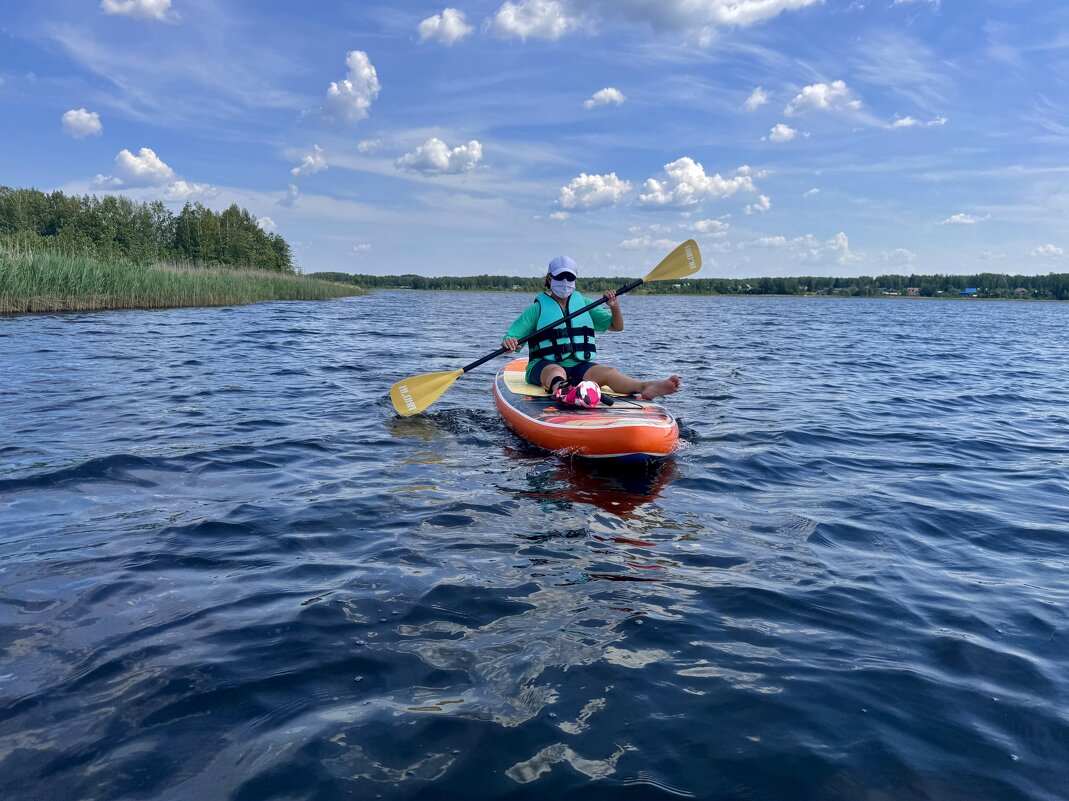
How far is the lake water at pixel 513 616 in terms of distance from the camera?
2.13m

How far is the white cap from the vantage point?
7.25 m

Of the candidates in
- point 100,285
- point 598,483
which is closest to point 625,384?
point 598,483

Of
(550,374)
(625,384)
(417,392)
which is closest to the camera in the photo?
(625,384)

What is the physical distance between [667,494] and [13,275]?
18756mm

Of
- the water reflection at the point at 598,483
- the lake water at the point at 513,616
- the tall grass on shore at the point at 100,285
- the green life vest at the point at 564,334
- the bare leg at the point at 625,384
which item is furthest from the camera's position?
the tall grass on shore at the point at 100,285

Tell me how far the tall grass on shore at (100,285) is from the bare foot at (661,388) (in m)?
17.5

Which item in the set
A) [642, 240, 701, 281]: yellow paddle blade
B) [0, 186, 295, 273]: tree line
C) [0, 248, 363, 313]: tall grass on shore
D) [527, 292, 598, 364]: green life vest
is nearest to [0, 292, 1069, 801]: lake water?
[527, 292, 598, 364]: green life vest

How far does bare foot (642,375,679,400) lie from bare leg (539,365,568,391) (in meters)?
0.89

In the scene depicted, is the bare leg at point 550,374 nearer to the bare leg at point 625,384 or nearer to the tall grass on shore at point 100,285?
the bare leg at point 625,384

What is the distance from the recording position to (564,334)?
721 centimetres

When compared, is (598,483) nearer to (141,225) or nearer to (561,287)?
(561,287)

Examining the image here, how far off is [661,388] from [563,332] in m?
1.35

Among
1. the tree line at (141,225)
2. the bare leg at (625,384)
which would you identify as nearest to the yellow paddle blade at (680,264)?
the bare leg at (625,384)

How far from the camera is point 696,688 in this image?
2.56m
